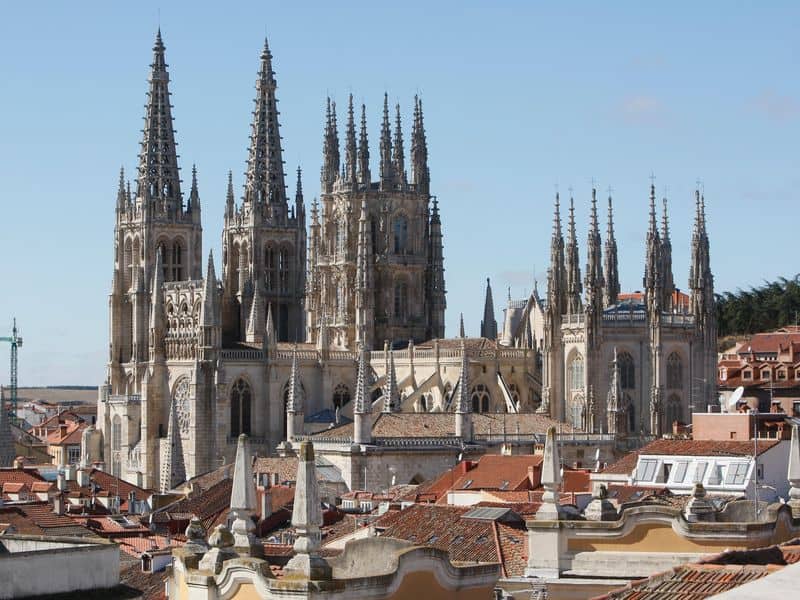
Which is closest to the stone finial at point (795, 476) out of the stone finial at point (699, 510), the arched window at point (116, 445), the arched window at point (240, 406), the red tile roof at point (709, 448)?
the stone finial at point (699, 510)

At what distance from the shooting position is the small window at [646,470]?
55438mm

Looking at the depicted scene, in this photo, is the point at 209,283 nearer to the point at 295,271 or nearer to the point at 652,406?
the point at 295,271

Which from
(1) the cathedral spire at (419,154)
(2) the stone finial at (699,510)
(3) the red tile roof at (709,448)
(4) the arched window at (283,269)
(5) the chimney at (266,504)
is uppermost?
(1) the cathedral spire at (419,154)

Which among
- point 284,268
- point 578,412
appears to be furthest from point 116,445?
point 578,412

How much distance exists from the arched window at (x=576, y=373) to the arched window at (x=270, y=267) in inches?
1117

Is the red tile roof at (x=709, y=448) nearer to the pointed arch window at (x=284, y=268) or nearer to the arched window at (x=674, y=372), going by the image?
the arched window at (x=674, y=372)

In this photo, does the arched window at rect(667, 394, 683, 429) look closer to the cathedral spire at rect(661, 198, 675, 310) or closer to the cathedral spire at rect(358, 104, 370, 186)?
the cathedral spire at rect(661, 198, 675, 310)

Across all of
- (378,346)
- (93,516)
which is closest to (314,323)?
(378,346)

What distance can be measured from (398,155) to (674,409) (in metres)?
26.3

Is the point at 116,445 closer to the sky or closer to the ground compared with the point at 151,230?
closer to the ground

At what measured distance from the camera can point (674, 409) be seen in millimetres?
94812

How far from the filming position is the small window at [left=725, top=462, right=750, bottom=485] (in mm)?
50688

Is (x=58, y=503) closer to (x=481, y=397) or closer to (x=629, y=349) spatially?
(x=629, y=349)

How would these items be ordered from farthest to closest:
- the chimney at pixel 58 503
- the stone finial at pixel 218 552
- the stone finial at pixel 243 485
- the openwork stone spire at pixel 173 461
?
1. the openwork stone spire at pixel 173 461
2. the chimney at pixel 58 503
3. the stone finial at pixel 243 485
4. the stone finial at pixel 218 552
